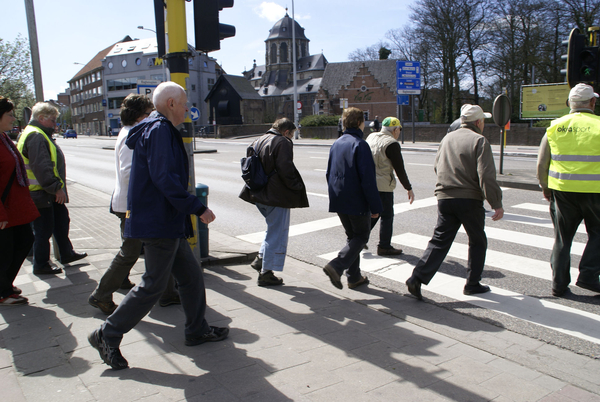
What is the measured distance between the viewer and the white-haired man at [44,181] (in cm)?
490

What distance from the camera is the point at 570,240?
4.46 metres

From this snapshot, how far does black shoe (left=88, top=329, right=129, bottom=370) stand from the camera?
10.2 ft

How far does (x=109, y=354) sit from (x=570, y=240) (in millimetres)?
3926

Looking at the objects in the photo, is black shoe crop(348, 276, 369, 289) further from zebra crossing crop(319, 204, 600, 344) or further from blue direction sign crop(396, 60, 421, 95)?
blue direction sign crop(396, 60, 421, 95)

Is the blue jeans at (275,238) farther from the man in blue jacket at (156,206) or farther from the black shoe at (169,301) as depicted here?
the man in blue jacket at (156,206)

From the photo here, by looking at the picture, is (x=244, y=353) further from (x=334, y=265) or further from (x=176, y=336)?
(x=334, y=265)

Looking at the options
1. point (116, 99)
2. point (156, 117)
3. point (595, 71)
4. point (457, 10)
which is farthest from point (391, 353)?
point (116, 99)

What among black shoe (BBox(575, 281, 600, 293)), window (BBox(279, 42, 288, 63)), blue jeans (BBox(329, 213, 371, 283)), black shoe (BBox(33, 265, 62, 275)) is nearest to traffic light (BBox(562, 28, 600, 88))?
black shoe (BBox(575, 281, 600, 293))

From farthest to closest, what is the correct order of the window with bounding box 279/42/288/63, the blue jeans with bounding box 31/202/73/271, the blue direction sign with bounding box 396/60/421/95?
the window with bounding box 279/42/288/63, the blue direction sign with bounding box 396/60/421/95, the blue jeans with bounding box 31/202/73/271

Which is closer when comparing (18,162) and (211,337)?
(211,337)

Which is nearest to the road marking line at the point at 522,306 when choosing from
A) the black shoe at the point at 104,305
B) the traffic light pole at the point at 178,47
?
the traffic light pole at the point at 178,47

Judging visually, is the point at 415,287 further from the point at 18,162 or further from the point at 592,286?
the point at 18,162

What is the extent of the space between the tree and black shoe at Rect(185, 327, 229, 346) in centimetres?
3833

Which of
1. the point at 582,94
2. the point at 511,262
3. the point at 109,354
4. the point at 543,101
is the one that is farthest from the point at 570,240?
the point at 543,101
